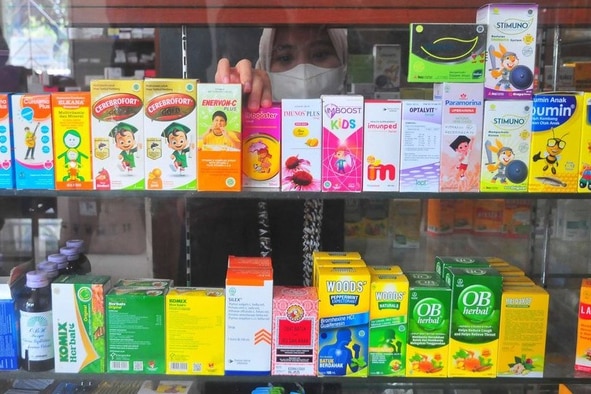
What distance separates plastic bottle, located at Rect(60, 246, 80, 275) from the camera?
77.3 inches

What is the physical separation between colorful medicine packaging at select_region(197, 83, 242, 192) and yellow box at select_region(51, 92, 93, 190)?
352 mm

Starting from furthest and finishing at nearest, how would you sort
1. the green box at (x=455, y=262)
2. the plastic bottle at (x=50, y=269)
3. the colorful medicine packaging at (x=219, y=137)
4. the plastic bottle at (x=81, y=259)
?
1. the plastic bottle at (x=81, y=259)
2. the green box at (x=455, y=262)
3. the plastic bottle at (x=50, y=269)
4. the colorful medicine packaging at (x=219, y=137)

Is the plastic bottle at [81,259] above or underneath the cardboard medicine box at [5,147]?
underneath

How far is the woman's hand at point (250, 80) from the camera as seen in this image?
1.79m

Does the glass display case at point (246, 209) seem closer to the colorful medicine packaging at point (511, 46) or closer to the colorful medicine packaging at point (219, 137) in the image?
the colorful medicine packaging at point (219, 137)

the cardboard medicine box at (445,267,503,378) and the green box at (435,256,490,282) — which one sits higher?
the green box at (435,256,490,282)

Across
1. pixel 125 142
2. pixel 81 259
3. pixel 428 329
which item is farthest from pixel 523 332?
pixel 81 259

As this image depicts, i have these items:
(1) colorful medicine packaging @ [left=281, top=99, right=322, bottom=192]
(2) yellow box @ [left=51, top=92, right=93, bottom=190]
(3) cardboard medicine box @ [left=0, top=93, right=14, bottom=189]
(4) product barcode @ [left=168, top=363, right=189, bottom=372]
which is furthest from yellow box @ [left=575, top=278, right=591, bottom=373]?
(3) cardboard medicine box @ [left=0, top=93, right=14, bottom=189]

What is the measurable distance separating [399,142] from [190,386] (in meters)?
1.08

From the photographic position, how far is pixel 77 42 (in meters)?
2.36

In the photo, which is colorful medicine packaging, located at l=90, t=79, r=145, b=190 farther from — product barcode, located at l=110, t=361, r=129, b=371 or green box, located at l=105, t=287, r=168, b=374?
product barcode, located at l=110, t=361, r=129, b=371

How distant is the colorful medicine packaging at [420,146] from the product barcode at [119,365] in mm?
1023

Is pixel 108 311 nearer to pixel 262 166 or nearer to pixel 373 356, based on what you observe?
pixel 262 166

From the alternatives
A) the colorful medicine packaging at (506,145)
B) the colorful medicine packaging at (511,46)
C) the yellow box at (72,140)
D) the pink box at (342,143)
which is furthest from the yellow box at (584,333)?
the yellow box at (72,140)
